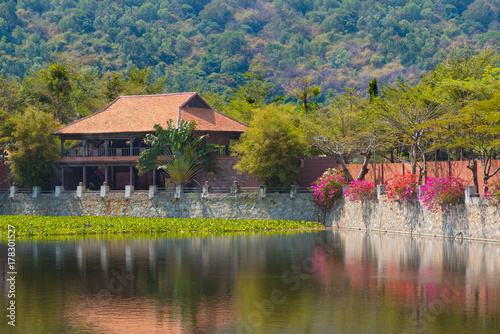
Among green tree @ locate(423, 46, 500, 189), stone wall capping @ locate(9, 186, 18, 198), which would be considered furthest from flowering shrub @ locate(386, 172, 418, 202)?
stone wall capping @ locate(9, 186, 18, 198)

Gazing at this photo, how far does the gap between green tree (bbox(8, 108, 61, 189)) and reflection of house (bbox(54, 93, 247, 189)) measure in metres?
1.02

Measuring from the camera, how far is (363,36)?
19850 cm

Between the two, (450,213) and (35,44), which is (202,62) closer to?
(35,44)

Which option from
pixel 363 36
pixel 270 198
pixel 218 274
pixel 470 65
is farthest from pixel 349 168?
pixel 363 36

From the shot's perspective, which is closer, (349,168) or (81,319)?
(81,319)

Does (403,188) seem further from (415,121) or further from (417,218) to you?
(415,121)

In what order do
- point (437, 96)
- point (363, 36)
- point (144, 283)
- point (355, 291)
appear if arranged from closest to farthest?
point (355, 291)
point (144, 283)
point (437, 96)
point (363, 36)

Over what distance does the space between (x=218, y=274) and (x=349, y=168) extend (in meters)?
28.1

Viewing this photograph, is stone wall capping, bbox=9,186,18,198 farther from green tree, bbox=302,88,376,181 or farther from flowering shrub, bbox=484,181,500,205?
flowering shrub, bbox=484,181,500,205

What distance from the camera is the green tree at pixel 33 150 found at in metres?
62.9

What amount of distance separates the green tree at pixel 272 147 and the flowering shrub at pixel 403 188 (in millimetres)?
10549

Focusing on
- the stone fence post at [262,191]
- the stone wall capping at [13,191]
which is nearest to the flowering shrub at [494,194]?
the stone fence post at [262,191]

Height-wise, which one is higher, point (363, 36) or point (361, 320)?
point (363, 36)

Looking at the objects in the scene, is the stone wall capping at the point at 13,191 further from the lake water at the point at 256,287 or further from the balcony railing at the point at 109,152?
the lake water at the point at 256,287
